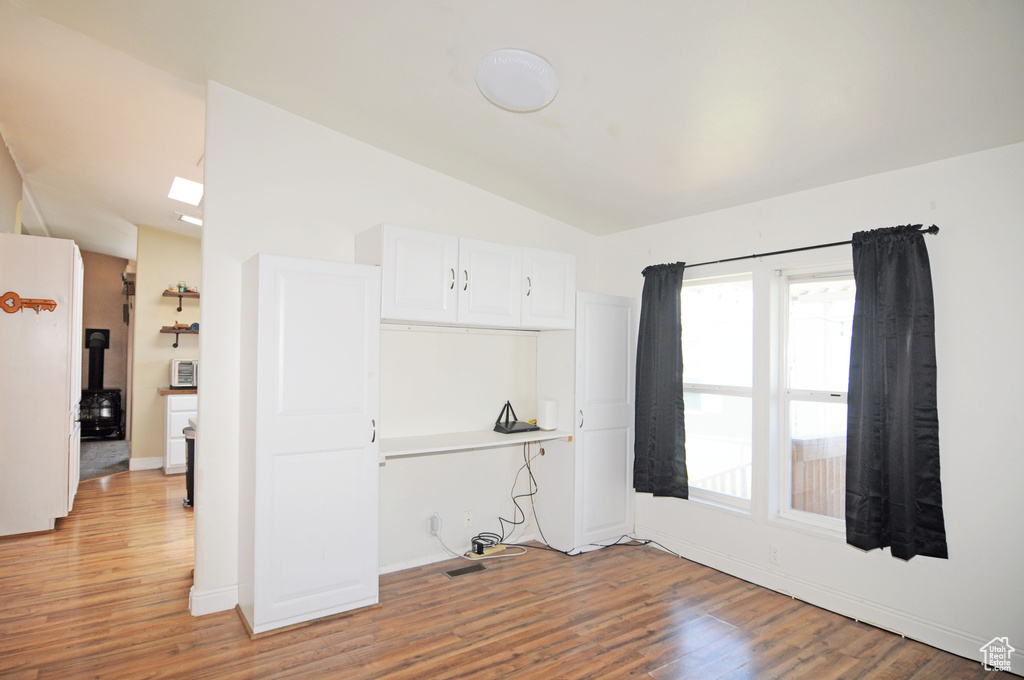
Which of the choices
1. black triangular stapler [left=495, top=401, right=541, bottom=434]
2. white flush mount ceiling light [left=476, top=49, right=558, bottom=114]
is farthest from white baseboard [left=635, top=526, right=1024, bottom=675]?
white flush mount ceiling light [left=476, top=49, right=558, bottom=114]

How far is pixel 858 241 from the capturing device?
→ 2.93 m

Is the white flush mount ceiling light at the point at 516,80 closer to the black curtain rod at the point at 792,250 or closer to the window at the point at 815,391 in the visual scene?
the black curtain rod at the point at 792,250

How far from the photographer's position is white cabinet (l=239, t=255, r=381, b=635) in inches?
107

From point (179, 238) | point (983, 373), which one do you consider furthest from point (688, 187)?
point (179, 238)

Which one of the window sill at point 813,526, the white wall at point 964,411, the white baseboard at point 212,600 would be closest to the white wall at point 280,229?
the white baseboard at point 212,600

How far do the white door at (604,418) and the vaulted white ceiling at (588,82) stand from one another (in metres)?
0.86

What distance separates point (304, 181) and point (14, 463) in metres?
3.35

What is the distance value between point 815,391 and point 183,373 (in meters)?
6.65

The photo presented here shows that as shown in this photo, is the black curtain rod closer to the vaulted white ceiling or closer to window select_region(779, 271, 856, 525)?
window select_region(779, 271, 856, 525)

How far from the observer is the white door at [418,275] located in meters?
3.12

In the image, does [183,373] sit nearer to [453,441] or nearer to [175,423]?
[175,423]

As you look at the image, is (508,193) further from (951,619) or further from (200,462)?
(951,619)

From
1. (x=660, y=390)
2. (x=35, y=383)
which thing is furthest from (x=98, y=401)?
(x=660, y=390)

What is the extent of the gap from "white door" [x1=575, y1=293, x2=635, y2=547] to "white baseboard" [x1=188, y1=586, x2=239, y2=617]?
224 cm
